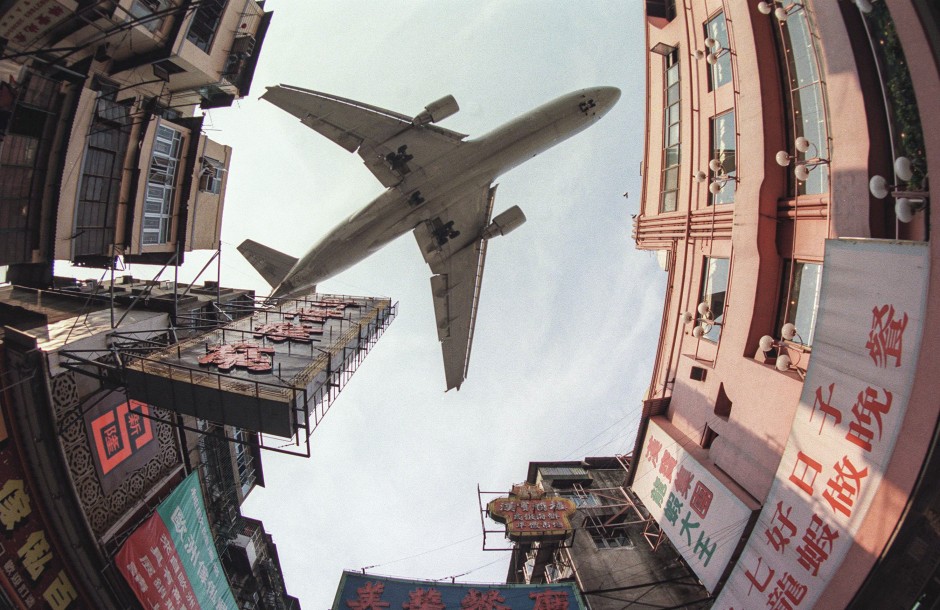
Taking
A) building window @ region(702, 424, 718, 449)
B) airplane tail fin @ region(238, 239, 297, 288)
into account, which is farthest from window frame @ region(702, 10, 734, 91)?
airplane tail fin @ region(238, 239, 297, 288)

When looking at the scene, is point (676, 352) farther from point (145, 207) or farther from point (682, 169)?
point (145, 207)

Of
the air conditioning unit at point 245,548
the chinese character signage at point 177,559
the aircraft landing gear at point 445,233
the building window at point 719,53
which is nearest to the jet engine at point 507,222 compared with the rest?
the aircraft landing gear at point 445,233

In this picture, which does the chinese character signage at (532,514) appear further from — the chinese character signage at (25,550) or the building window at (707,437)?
the chinese character signage at (25,550)

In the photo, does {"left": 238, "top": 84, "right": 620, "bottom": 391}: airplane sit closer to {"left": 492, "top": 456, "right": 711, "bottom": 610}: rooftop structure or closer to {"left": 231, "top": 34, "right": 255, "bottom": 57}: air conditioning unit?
{"left": 231, "top": 34, "right": 255, "bottom": 57}: air conditioning unit

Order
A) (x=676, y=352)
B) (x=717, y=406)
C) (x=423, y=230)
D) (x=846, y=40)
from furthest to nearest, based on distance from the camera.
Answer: (x=423, y=230), (x=676, y=352), (x=717, y=406), (x=846, y=40)

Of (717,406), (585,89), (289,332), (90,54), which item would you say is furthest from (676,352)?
(90,54)

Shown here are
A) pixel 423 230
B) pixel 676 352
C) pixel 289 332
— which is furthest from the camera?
pixel 423 230

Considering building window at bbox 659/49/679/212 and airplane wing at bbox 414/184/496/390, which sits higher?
building window at bbox 659/49/679/212
